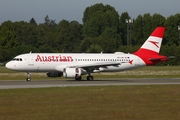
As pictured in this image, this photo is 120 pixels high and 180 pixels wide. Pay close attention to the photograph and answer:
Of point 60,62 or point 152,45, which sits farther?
point 152,45

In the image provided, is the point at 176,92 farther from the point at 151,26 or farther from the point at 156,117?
the point at 151,26

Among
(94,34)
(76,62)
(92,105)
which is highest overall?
(94,34)

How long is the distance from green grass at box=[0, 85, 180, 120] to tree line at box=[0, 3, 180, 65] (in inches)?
3204

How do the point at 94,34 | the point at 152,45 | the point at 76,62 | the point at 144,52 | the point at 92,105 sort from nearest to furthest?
the point at 92,105, the point at 76,62, the point at 144,52, the point at 152,45, the point at 94,34

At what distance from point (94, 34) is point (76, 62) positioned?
351ft

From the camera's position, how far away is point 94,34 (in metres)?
157

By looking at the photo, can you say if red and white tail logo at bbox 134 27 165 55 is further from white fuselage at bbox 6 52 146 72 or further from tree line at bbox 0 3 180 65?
tree line at bbox 0 3 180 65

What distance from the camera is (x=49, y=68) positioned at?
4934 cm

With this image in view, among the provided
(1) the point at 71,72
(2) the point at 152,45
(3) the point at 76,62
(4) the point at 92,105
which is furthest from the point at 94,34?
(4) the point at 92,105

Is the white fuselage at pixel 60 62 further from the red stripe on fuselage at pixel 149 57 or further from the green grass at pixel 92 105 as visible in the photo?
the green grass at pixel 92 105

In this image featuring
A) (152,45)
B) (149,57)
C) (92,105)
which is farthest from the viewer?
(152,45)

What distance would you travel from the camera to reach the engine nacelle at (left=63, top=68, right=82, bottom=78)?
155 feet

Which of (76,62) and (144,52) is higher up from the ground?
(144,52)

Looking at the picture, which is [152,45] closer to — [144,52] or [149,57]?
[144,52]
